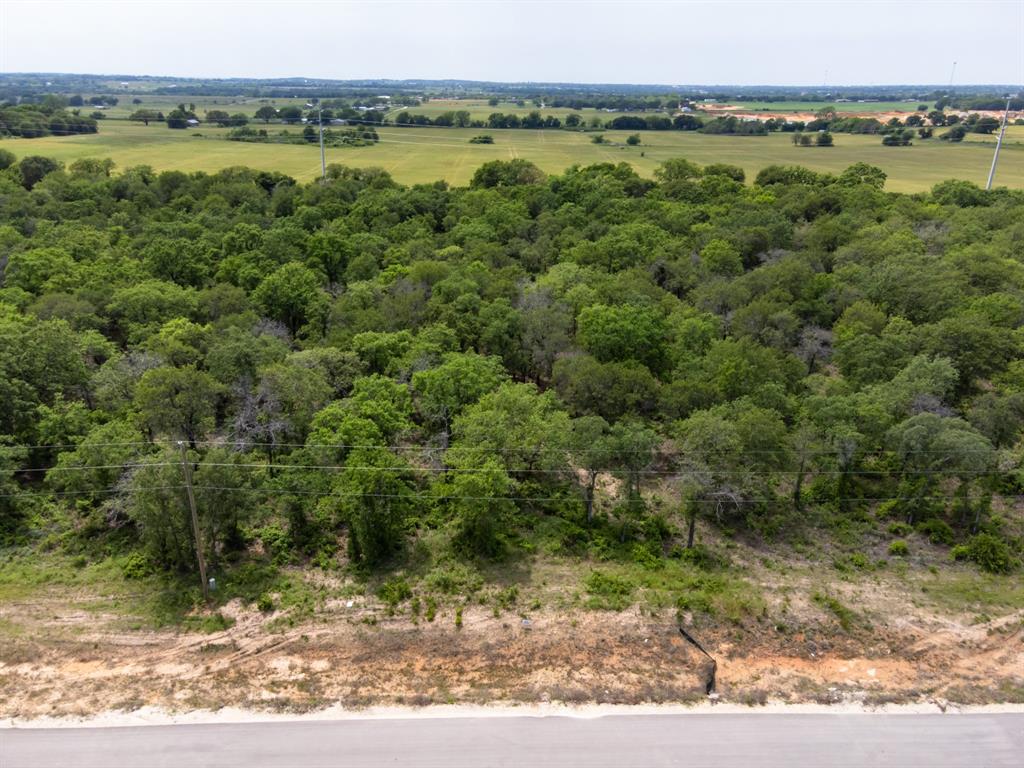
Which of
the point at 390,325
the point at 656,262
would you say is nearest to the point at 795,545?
the point at 390,325

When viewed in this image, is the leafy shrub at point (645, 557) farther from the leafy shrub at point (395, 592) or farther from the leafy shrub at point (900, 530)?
the leafy shrub at point (900, 530)

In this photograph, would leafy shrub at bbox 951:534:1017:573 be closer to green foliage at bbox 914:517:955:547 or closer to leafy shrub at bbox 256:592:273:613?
green foliage at bbox 914:517:955:547

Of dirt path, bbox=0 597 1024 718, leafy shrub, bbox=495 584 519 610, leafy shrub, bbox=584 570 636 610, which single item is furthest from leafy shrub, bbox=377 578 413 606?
leafy shrub, bbox=584 570 636 610

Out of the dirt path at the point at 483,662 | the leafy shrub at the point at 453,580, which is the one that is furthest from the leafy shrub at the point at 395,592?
the dirt path at the point at 483,662

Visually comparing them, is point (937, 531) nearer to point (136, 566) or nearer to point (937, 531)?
point (937, 531)

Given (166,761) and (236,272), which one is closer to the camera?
(166,761)

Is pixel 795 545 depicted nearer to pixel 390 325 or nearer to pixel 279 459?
pixel 279 459
